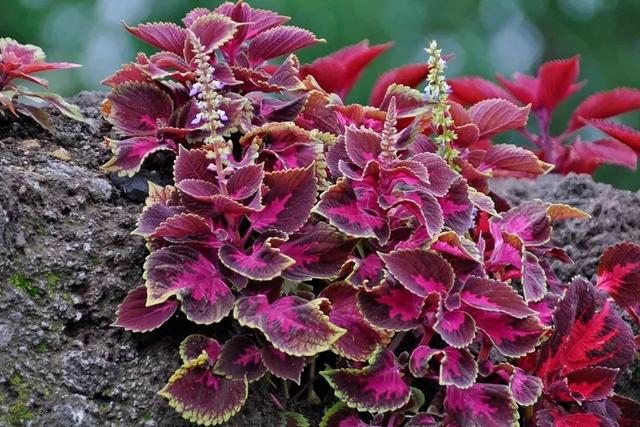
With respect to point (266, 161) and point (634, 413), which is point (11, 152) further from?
point (634, 413)

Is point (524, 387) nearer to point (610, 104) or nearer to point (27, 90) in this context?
point (27, 90)

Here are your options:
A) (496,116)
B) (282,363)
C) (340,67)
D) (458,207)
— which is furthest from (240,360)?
(340,67)

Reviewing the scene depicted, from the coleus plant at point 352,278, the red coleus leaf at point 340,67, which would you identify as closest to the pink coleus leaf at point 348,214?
the coleus plant at point 352,278

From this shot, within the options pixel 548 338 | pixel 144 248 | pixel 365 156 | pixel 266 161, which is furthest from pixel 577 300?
pixel 144 248

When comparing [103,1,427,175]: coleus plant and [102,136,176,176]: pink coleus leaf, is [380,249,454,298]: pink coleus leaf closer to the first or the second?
[103,1,427,175]: coleus plant

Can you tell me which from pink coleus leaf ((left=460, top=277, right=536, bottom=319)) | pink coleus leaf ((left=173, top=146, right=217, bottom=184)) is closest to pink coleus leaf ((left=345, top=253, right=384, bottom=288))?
pink coleus leaf ((left=460, top=277, right=536, bottom=319))
